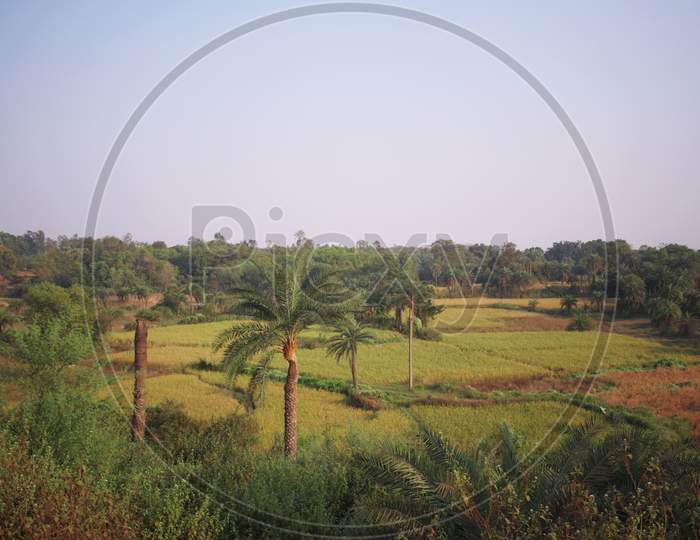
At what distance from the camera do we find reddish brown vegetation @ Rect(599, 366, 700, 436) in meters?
23.4

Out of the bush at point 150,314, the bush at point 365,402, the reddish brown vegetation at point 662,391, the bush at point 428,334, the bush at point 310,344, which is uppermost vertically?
the bush at point 150,314

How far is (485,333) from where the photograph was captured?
49.4 metres

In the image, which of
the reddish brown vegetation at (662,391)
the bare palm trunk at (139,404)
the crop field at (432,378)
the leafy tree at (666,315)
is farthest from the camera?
the leafy tree at (666,315)

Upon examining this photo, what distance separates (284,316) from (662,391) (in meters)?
20.5

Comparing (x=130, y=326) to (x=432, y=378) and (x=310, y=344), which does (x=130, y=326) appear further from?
(x=432, y=378)

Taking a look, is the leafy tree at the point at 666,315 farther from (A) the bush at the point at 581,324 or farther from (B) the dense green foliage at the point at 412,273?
(A) the bush at the point at 581,324

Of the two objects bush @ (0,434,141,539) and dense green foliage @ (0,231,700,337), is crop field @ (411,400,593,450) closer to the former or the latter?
bush @ (0,434,141,539)

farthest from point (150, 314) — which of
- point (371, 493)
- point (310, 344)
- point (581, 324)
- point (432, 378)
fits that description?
point (371, 493)

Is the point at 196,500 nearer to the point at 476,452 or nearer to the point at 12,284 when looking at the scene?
the point at 476,452

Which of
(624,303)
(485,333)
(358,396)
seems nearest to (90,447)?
(358,396)

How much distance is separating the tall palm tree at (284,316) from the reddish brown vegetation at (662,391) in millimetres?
13726

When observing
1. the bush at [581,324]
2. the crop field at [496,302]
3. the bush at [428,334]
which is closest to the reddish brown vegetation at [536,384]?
the bush at [428,334]

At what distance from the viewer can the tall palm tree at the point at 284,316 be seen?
16.4 metres

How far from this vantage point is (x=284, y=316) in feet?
55.3
